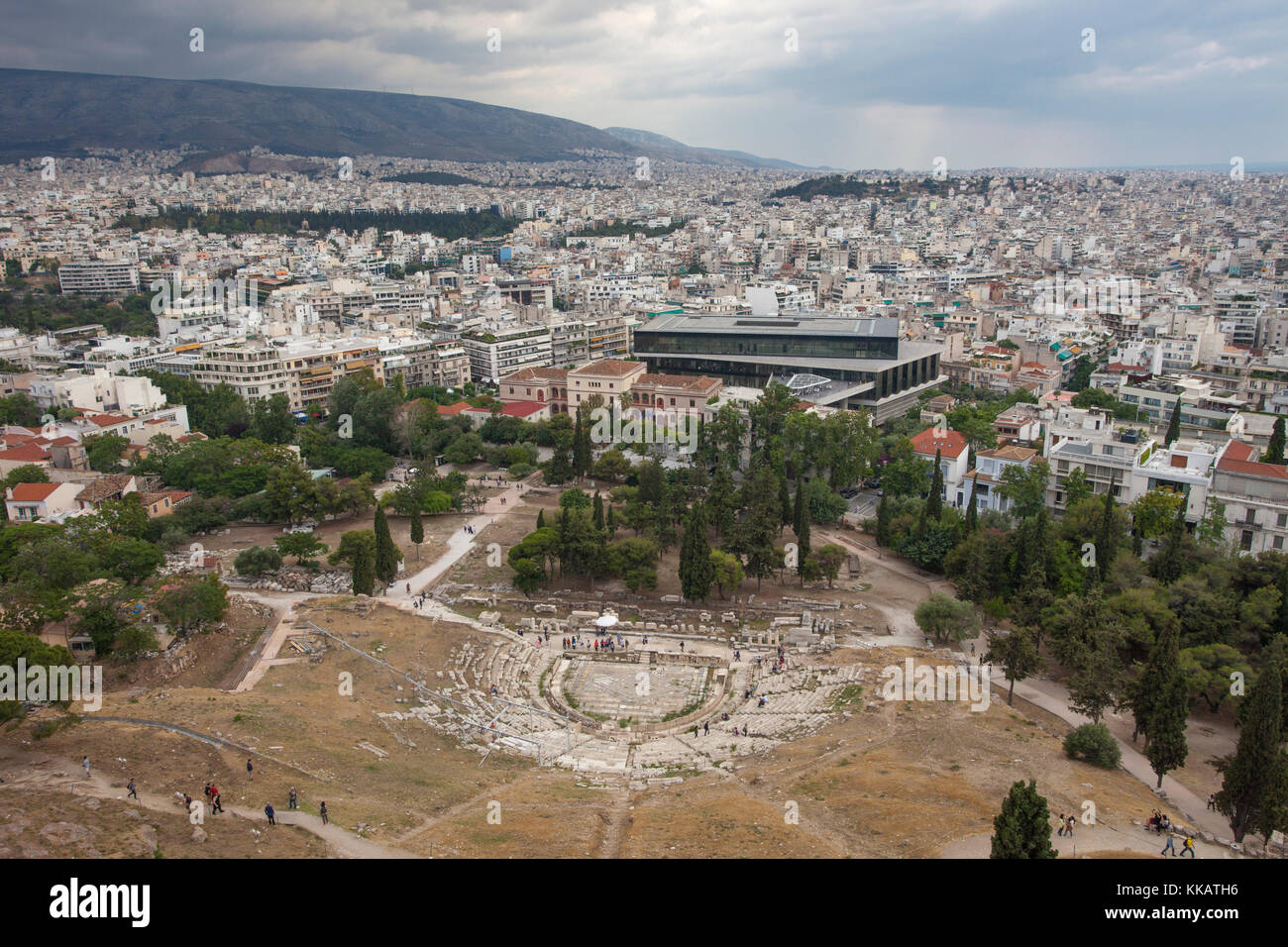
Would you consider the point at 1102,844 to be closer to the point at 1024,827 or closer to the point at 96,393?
the point at 1024,827

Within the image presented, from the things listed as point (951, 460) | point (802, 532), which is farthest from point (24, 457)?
point (951, 460)

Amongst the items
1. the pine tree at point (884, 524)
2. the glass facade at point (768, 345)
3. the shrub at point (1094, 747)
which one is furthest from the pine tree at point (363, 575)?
the glass facade at point (768, 345)

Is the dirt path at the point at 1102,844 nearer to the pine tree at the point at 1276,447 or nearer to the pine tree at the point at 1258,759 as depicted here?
the pine tree at the point at 1258,759

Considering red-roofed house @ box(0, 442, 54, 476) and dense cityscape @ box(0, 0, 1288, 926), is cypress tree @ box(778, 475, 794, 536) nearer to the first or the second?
dense cityscape @ box(0, 0, 1288, 926)

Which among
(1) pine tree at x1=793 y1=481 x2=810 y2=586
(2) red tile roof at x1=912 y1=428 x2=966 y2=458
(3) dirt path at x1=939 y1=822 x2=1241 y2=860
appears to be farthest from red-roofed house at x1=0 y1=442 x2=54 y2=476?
(3) dirt path at x1=939 y1=822 x2=1241 y2=860
